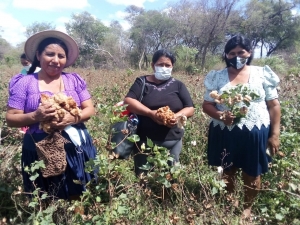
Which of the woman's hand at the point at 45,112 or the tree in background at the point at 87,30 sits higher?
the tree in background at the point at 87,30

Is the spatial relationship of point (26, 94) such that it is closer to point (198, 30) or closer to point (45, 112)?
point (45, 112)

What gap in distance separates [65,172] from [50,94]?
538 mm

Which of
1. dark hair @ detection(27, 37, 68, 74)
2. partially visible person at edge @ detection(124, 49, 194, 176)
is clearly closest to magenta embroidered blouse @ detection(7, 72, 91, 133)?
dark hair @ detection(27, 37, 68, 74)

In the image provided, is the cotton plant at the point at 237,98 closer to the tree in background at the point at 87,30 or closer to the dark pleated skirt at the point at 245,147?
the dark pleated skirt at the point at 245,147

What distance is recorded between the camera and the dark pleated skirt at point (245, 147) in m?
2.27

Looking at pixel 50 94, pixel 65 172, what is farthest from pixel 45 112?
pixel 65 172

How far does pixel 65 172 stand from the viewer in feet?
6.87

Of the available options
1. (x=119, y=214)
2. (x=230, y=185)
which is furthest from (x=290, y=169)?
(x=119, y=214)

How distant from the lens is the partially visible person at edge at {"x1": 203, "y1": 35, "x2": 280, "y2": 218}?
7.42ft

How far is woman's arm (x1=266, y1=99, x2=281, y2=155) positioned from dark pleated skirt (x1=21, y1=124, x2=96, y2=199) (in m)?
1.34

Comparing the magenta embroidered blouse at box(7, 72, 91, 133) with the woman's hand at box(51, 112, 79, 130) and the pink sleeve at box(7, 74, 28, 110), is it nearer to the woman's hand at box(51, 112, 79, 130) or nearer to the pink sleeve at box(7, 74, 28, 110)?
the pink sleeve at box(7, 74, 28, 110)

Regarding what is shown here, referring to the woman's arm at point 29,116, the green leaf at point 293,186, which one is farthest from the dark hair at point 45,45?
the green leaf at point 293,186

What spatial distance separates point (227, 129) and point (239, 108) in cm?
26

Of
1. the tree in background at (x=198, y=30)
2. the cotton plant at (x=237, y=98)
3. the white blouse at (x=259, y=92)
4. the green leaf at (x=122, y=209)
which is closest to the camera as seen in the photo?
the green leaf at (x=122, y=209)
